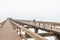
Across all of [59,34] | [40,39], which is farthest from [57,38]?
[40,39]

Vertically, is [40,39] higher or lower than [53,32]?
higher

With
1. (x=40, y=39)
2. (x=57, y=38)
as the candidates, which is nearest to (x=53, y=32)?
(x=57, y=38)

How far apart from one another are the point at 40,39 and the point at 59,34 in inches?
308

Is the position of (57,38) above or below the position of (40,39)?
below

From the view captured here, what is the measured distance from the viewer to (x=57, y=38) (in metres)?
10.3

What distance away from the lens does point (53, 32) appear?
35.1 feet

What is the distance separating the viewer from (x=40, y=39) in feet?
8.55

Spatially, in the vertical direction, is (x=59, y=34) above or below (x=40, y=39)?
below

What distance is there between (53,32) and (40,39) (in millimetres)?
8249

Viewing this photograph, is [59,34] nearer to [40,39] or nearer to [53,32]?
[53,32]

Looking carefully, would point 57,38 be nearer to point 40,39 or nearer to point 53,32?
point 53,32

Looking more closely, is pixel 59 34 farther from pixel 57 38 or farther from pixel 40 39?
pixel 40 39

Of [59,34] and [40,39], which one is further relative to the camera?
[59,34]

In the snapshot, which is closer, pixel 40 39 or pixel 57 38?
pixel 40 39
